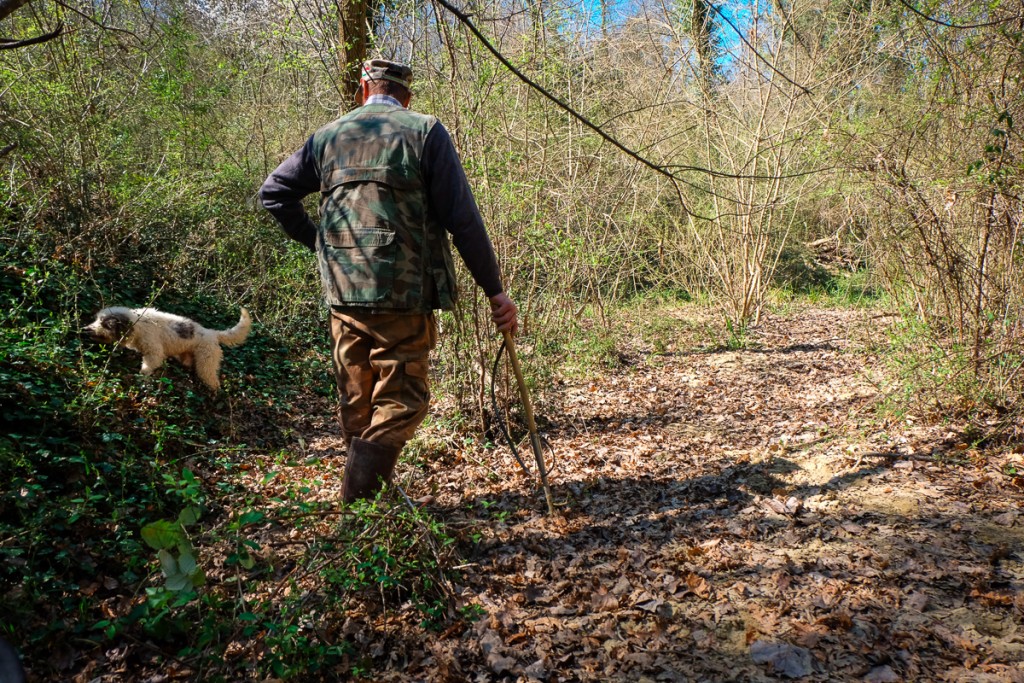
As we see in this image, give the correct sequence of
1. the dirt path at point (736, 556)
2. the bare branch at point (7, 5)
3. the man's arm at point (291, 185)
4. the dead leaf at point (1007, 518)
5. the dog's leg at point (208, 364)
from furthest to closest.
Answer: the dog's leg at point (208, 364) → the dead leaf at point (1007, 518) → the man's arm at point (291, 185) → the dirt path at point (736, 556) → the bare branch at point (7, 5)

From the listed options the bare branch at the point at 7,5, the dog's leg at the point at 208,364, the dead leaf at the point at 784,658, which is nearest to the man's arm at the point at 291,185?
the bare branch at the point at 7,5

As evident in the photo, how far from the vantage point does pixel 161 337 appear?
17.0 feet

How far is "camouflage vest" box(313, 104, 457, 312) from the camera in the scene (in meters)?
3.26

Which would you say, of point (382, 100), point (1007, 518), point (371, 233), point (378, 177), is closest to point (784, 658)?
point (1007, 518)

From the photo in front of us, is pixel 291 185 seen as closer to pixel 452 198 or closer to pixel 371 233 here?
pixel 371 233

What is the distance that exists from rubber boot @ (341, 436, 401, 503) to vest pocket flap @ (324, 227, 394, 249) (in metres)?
0.97

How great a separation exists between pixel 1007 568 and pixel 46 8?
27.9ft

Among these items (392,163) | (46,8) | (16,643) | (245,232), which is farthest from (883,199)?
(46,8)

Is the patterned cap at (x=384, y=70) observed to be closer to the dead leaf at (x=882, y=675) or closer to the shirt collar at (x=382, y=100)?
the shirt collar at (x=382, y=100)

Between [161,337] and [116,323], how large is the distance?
0.33m

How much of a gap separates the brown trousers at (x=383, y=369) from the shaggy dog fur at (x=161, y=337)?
7.04 ft

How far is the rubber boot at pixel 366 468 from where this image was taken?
333 centimetres

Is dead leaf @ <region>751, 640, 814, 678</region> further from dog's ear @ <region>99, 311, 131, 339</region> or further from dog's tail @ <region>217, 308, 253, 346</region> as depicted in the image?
dog's tail @ <region>217, 308, 253, 346</region>

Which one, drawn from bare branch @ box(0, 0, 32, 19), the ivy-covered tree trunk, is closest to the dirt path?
bare branch @ box(0, 0, 32, 19)
